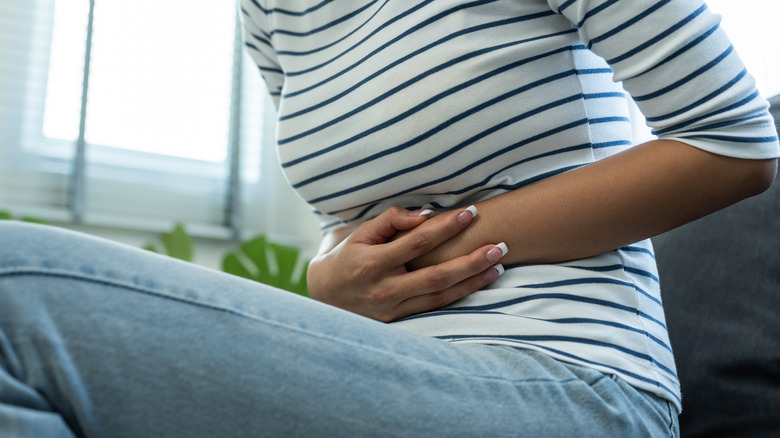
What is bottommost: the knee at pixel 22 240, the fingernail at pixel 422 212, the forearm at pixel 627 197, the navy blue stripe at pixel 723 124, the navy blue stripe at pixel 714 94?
the knee at pixel 22 240

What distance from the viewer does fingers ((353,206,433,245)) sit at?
0.77 m

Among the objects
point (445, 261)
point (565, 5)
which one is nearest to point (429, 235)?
point (445, 261)

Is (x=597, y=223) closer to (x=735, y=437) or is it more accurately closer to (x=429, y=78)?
(x=429, y=78)

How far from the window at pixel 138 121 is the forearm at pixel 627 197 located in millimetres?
1810

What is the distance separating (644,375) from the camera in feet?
2.17

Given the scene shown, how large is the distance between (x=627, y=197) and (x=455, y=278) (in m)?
0.17

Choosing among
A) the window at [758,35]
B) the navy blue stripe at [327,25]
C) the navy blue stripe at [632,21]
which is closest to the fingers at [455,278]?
the navy blue stripe at [632,21]

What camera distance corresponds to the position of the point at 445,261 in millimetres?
753

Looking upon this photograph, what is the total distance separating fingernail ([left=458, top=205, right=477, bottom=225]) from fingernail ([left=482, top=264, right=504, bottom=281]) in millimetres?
53

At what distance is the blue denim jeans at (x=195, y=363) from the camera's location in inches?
17.5

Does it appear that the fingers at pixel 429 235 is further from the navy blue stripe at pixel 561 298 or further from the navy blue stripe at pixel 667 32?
the navy blue stripe at pixel 667 32

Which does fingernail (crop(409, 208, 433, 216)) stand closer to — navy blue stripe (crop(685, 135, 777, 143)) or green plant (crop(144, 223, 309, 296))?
navy blue stripe (crop(685, 135, 777, 143))

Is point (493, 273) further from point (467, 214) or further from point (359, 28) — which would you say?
point (359, 28)

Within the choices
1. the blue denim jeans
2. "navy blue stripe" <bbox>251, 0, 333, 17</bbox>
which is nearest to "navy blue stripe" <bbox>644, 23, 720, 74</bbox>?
the blue denim jeans
